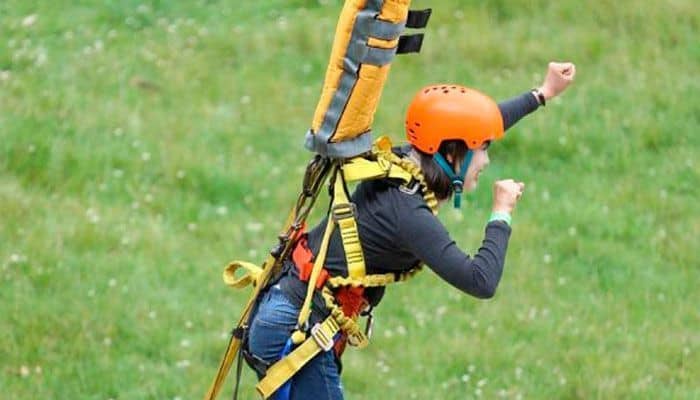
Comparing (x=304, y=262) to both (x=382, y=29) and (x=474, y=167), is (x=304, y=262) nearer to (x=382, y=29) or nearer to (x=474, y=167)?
(x=474, y=167)

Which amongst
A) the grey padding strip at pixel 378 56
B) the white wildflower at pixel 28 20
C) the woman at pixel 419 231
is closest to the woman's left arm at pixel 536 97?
the woman at pixel 419 231

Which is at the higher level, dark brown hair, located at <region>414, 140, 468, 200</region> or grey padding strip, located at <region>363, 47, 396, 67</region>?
grey padding strip, located at <region>363, 47, 396, 67</region>

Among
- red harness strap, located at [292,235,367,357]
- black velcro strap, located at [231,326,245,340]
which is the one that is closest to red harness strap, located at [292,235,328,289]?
red harness strap, located at [292,235,367,357]

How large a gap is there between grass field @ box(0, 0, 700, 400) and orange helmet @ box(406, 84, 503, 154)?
9.09ft

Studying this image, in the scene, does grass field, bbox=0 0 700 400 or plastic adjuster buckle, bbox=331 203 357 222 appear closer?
plastic adjuster buckle, bbox=331 203 357 222

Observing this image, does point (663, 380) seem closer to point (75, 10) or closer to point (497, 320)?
point (497, 320)

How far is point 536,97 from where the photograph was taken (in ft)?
22.2

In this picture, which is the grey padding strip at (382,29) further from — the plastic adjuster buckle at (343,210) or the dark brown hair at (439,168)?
the plastic adjuster buckle at (343,210)

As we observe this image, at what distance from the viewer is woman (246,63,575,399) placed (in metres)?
5.85

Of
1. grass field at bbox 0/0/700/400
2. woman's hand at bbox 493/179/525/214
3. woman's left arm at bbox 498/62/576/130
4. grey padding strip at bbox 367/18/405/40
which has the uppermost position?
grey padding strip at bbox 367/18/405/40

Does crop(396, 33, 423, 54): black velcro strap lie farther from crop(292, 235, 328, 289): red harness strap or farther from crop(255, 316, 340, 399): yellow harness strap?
crop(255, 316, 340, 399): yellow harness strap

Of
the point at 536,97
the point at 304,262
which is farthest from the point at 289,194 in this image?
the point at 304,262

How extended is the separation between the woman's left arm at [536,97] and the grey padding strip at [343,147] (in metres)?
0.88

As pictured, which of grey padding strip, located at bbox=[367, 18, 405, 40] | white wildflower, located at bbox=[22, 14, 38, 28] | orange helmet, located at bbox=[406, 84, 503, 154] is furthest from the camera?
white wildflower, located at bbox=[22, 14, 38, 28]
